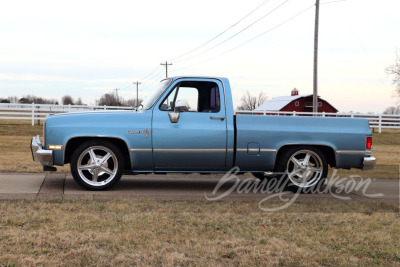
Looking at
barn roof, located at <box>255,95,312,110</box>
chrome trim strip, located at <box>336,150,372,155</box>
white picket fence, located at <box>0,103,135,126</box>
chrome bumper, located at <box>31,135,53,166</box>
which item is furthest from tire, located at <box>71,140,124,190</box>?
barn roof, located at <box>255,95,312,110</box>

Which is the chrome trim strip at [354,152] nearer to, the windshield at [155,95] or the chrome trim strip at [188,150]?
the chrome trim strip at [188,150]

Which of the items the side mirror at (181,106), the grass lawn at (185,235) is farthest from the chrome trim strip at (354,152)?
the side mirror at (181,106)

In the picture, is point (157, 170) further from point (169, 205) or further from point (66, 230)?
point (66, 230)

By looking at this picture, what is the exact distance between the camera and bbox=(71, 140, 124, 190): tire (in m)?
7.88

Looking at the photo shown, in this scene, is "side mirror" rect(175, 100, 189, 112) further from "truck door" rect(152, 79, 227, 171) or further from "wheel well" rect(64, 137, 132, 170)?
"wheel well" rect(64, 137, 132, 170)

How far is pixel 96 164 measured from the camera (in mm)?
7930

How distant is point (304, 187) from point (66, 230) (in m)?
4.52

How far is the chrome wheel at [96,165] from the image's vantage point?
7.91 meters

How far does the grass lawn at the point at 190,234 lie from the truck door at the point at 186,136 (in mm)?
1055

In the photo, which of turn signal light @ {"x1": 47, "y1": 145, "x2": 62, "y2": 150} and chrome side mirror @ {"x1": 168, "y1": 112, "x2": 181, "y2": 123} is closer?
turn signal light @ {"x1": 47, "y1": 145, "x2": 62, "y2": 150}

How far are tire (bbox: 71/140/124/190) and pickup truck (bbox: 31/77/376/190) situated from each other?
16mm

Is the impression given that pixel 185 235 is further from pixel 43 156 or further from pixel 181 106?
pixel 43 156

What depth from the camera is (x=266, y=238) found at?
523 centimetres

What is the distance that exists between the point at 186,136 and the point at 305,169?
2160 millimetres
